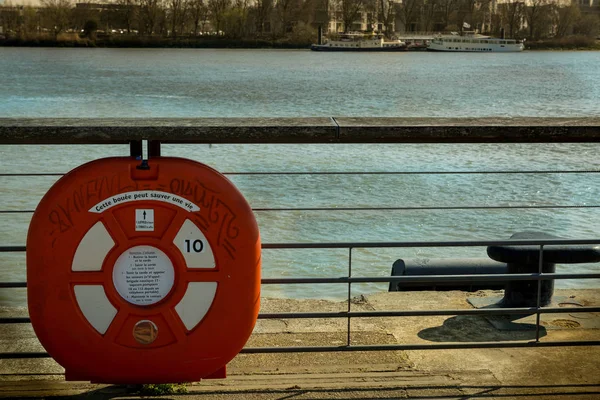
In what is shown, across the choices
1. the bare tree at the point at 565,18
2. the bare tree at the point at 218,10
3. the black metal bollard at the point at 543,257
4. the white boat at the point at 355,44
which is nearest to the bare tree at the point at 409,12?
the white boat at the point at 355,44

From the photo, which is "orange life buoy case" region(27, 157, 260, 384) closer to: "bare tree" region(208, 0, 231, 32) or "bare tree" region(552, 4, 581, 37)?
"bare tree" region(208, 0, 231, 32)

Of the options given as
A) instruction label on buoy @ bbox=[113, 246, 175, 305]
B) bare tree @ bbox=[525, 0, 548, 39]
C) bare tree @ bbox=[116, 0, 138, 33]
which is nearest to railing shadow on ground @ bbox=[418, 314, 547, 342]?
instruction label on buoy @ bbox=[113, 246, 175, 305]

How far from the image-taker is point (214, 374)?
255 cm

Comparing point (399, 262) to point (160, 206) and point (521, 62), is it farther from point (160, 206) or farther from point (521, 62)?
point (521, 62)

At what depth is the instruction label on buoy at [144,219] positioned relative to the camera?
2.34 m

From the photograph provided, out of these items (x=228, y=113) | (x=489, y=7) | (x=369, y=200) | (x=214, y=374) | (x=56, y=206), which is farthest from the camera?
(x=489, y=7)

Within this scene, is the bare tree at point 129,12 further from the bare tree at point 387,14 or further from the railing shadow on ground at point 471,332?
the railing shadow on ground at point 471,332

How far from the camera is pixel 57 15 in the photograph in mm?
91562

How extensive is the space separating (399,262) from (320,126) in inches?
167

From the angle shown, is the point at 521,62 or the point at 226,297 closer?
the point at 226,297

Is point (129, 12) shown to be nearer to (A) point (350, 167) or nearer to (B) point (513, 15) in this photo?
(B) point (513, 15)

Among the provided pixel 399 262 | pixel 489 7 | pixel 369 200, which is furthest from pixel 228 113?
pixel 489 7

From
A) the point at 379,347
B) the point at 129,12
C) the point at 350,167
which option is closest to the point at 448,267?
the point at 379,347

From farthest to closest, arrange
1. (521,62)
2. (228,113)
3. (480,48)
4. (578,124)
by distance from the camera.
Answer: (480,48), (521,62), (228,113), (578,124)
